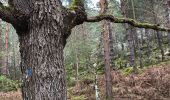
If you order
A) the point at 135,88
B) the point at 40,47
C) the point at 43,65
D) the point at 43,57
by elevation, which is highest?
the point at 40,47

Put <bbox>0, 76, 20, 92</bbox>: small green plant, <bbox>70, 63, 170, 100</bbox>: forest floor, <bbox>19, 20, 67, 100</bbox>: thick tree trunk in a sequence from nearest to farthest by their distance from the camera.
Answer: <bbox>19, 20, 67, 100</bbox>: thick tree trunk < <bbox>70, 63, 170, 100</bbox>: forest floor < <bbox>0, 76, 20, 92</bbox>: small green plant

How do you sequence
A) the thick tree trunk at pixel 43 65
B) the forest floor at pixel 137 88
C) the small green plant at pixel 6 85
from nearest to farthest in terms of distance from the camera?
the thick tree trunk at pixel 43 65 < the forest floor at pixel 137 88 < the small green plant at pixel 6 85

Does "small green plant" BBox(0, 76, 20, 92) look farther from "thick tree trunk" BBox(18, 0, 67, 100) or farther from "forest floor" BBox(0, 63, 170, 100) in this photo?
"thick tree trunk" BBox(18, 0, 67, 100)

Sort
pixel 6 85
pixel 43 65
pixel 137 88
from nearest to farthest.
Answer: pixel 43 65 → pixel 137 88 → pixel 6 85

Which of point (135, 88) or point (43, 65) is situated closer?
point (43, 65)

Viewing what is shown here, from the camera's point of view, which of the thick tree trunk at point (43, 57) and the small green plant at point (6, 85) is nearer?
the thick tree trunk at point (43, 57)

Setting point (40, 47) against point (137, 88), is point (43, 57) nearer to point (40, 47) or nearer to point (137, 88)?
point (40, 47)

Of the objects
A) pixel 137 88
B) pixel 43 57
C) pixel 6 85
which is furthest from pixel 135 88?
pixel 43 57

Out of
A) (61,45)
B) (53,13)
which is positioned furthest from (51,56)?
(53,13)

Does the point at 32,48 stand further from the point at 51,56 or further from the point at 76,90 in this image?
the point at 76,90

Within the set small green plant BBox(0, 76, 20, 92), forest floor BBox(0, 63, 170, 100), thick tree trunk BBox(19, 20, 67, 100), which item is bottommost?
small green plant BBox(0, 76, 20, 92)

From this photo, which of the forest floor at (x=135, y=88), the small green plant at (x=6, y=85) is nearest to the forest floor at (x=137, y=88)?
the forest floor at (x=135, y=88)

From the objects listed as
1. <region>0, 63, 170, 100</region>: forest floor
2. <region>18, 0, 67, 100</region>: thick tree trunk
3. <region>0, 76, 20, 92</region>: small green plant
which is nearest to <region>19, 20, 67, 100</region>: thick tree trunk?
<region>18, 0, 67, 100</region>: thick tree trunk

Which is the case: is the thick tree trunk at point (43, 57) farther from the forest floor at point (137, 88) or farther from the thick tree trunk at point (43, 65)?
the forest floor at point (137, 88)
